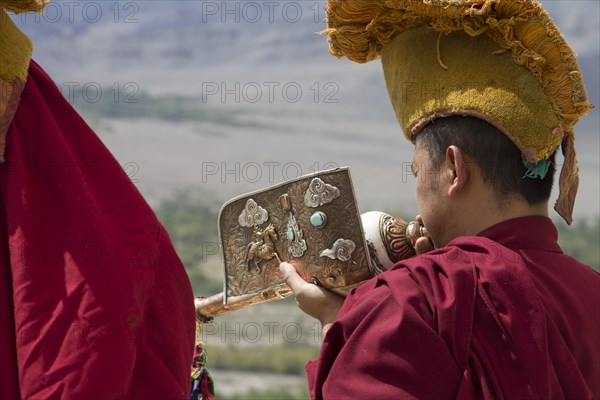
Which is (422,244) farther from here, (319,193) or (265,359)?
(265,359)

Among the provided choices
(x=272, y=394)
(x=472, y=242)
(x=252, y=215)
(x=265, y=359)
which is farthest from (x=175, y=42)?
(x=472, y=242)

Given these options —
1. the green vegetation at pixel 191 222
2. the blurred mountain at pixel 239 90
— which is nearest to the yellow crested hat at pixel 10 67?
the blurred mountain at pixel 239 90

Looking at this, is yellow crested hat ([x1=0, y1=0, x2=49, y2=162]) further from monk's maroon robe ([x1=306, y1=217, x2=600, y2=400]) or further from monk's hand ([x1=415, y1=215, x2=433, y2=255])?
monk's hand ([x1=415, y1=215, x2=433, y2=255])

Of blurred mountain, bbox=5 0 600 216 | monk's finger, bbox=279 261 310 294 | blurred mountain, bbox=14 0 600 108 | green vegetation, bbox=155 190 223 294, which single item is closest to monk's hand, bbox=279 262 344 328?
monk's finger, bbox=279 261 310 294

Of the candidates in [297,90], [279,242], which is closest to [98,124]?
[297,90]

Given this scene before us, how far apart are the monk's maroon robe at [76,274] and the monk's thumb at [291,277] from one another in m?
0.38

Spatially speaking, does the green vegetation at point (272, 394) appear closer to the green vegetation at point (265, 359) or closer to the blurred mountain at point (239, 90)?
the green vegetation at point (265, 359)

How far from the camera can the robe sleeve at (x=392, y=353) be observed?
2305mm

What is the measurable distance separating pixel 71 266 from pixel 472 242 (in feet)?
3.06

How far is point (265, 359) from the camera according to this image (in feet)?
55.7

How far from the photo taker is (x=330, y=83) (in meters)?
31.5

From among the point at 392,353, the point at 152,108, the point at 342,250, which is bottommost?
the point at 392,353

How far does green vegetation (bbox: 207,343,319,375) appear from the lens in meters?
16.5

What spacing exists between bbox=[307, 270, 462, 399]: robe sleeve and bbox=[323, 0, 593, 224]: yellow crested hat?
0.45 metres
